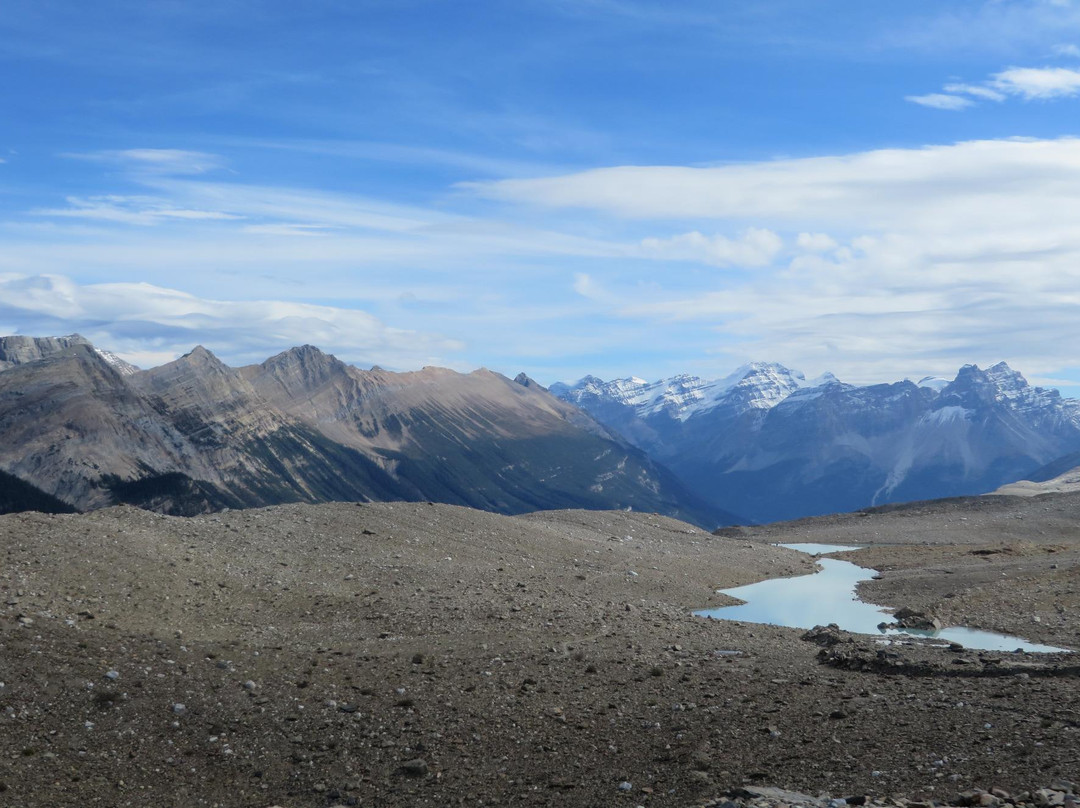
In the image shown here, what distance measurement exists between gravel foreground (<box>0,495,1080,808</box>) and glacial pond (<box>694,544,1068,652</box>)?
5.92 ft

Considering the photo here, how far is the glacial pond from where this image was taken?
35.0 metres

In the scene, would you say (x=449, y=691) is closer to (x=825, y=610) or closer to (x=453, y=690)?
(x=453, y=690)

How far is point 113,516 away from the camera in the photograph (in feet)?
130

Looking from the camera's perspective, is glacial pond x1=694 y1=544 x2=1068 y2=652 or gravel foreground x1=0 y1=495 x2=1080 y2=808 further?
glacial pond x1=694 y1=544 x2=1068 y2=652

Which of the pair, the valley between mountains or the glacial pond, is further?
the glacial pond

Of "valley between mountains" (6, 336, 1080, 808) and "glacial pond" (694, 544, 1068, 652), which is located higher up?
"valley between mountains" (6, 336, 1080, 808)

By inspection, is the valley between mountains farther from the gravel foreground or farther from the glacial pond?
the glacial pond

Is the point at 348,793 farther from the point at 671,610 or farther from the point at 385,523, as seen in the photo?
the point at 385,523

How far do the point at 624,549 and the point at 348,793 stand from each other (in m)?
38.2

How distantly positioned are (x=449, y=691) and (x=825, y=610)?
1047 inches

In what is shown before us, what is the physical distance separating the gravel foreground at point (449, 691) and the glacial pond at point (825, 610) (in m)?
1.80

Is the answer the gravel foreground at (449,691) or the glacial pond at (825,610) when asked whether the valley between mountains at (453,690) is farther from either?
the glacial pond at (825,610)

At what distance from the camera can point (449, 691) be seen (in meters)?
22.7

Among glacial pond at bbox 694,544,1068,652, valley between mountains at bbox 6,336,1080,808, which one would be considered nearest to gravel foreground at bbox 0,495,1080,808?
valley between mountains at bbox 6,336,1080,808
